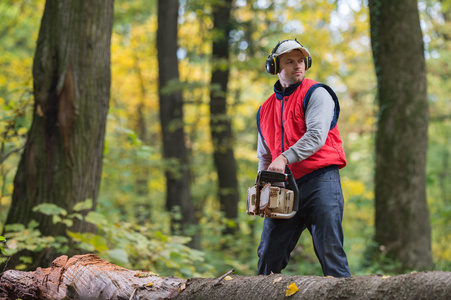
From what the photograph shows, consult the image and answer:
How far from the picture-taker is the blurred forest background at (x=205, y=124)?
5.63 m

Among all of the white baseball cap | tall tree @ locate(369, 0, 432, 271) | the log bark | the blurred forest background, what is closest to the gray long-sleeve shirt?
the white baseball cap

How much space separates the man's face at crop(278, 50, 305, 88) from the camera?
3.52 meters

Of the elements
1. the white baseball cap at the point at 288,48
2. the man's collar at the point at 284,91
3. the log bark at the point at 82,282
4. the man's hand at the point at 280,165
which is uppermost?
the white baseball cap at the point at 288,48

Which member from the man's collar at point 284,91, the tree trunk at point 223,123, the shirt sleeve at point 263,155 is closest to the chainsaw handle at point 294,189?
the shirt sleeve at point 263,155

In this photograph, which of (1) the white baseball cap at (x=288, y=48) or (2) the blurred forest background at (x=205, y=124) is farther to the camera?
(2) the blurred forest background at (x=205, y=124)

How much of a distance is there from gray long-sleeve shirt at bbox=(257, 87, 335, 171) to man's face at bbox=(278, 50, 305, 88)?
0.22 meters

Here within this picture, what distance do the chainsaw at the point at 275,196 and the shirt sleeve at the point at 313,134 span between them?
0.16 metres

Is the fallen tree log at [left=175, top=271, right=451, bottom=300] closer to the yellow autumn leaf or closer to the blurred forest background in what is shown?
the yellow autumn leaf

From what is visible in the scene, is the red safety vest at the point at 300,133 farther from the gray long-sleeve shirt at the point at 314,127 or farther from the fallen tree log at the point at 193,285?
the fallen tree log at the point at 193,285

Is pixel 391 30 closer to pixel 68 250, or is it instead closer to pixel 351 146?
pixel 68 250

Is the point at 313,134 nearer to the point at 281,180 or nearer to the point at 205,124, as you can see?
the point at 281,180

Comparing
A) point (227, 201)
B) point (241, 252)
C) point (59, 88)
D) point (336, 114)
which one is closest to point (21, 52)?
point (227, 201)

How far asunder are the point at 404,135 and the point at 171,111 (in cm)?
653

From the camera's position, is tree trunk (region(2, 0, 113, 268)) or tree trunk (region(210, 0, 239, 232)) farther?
tree trunk (region(210, 0, 239, 232))
